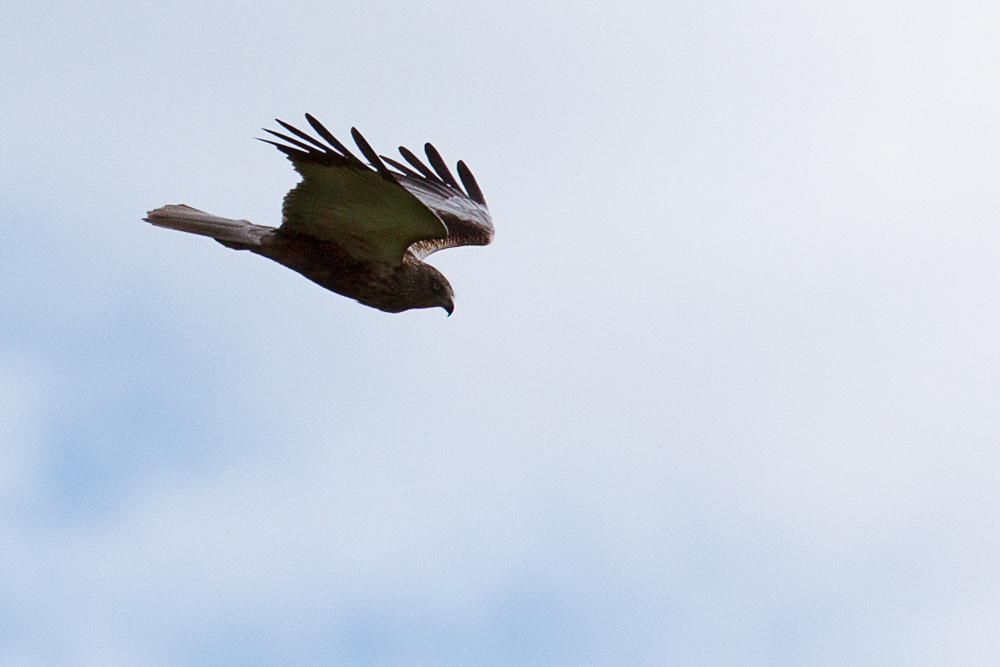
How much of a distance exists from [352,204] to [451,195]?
13.0 ft

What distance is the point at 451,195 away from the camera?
47.2 feet

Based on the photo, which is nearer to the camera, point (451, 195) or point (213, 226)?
point (213, 226)

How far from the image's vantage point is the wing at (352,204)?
33.0 ft

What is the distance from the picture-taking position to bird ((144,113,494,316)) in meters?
10.1

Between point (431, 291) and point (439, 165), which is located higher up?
point (439, 165)

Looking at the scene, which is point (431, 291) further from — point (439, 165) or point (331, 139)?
point (439, 165)

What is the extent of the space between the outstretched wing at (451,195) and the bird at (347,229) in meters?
1.53

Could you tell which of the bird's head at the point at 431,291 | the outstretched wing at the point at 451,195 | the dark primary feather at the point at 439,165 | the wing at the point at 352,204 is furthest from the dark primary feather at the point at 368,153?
the dark primary feather at the point at 439,165

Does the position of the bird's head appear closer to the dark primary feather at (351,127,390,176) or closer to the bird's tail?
the bird's tail

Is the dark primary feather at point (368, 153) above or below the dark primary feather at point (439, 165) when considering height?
below

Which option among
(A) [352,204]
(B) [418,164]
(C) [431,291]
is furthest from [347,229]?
(B) [418,164]

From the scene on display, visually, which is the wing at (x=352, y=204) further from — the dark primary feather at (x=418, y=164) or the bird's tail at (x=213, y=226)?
the dark primary feather at (x=418, y=164)

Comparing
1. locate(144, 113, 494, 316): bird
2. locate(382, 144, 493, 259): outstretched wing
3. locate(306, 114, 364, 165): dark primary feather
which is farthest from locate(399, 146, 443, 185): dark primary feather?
locate(306, 114, 364, 165): dark primary feather

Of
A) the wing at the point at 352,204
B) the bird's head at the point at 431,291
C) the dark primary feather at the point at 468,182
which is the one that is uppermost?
the dark primary feather at the point at 468,182
